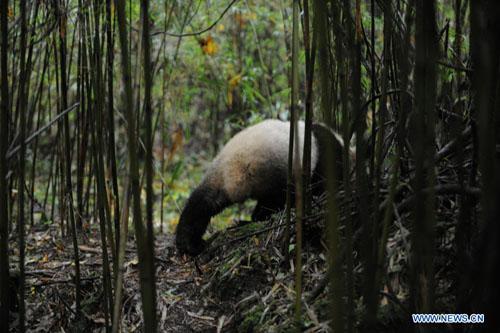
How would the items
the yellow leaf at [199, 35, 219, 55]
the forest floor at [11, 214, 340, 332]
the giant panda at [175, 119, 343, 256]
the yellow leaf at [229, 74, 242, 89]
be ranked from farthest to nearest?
the yellow leaf at [229, 74, 242, 89], the yellow leaf at [199, 35, 219, 55], the giant panda at [175, 119, 343, 256], the forest floor at [11, 214, 340, 332]

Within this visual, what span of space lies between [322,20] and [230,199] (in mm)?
2362

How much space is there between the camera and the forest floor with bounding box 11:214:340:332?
205cm

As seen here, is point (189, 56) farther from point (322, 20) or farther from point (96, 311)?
point (322, 20)

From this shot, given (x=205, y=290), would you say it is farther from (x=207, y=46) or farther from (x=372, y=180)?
(x=207, y=46)

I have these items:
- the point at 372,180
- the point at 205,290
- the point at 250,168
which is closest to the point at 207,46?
the point at 250,168

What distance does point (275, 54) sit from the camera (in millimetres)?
6832

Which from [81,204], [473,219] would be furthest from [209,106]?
[473,219]

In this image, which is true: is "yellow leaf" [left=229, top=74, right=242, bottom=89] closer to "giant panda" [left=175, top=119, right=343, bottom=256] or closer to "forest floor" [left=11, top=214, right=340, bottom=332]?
"giant panda" [left=175, top=119, right=343, bottom=256]

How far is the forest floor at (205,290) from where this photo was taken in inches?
80.8

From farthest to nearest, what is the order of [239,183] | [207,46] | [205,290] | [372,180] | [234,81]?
[234,81], [207,46], [239,183], [205,290], [372,180]

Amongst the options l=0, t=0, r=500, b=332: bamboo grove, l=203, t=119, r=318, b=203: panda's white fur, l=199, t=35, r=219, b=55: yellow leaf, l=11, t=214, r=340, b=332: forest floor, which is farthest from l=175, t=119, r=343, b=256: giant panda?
l=199, t=35, r=219, b=55: yellow leaf

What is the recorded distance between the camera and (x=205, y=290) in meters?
2.58

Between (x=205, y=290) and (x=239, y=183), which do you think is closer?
(x=205, y=290)

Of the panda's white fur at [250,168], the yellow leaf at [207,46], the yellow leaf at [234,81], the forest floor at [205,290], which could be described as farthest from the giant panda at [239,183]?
the yellow leaf at [234,81]
